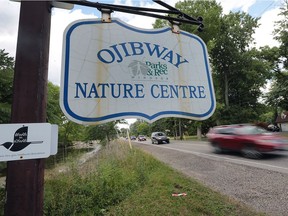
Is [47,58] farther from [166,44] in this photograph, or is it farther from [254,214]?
[254,214]

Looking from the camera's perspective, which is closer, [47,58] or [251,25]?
[47,58]

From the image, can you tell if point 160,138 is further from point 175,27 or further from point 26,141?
point 26,141

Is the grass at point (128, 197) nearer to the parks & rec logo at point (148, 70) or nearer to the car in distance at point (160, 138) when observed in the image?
the parks & rec logo at point (148, 70)

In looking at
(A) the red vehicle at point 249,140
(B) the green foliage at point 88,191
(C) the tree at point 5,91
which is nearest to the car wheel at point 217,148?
(A) the red vehicle at point 249,140

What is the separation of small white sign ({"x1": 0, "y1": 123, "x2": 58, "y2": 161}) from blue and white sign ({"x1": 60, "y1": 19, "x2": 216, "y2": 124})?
177 millimetres

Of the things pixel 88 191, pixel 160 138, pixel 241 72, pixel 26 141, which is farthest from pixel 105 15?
pixel 241 72

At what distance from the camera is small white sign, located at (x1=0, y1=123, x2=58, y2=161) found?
34.8 inches

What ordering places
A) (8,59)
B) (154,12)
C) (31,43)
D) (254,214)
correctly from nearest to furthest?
1. (31,43)
2. (154,12)
3. (254,214)
4. (8,59)

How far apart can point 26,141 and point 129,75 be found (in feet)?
2.26

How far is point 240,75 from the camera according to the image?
76.7ft

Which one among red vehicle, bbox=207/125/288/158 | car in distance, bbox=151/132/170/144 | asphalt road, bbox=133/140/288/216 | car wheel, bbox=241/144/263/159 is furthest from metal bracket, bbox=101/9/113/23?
car in distance, bbox=151/132/170/144

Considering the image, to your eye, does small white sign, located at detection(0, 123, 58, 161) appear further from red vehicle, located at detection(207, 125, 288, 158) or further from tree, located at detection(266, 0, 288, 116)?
tree, located at detection(266, 0, 288, 116)

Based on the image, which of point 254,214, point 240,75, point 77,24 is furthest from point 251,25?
point 77,24

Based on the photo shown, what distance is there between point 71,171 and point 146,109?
4.33m
